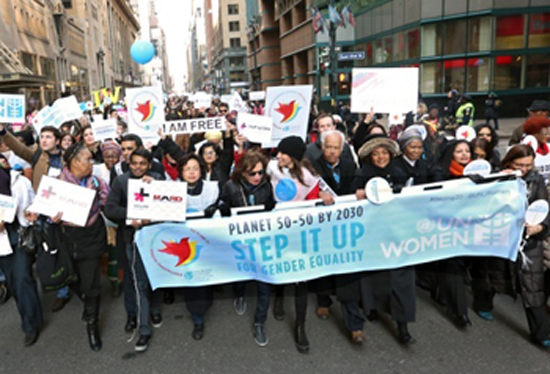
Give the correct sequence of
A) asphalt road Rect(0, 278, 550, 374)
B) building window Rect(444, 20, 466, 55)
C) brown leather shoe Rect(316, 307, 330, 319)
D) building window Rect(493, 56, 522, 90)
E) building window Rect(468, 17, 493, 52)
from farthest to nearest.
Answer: building window Rect(444, 20, 466, 55) < building window Rect(468, 17, 493, 52) < building window Rect(493, 56, 522, 90) < brown leather shoe Rect(316, 307, 330, 319) < asphalt road Rect(0, 278, 550, 374)

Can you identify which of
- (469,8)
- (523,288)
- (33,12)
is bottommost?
(523,288)

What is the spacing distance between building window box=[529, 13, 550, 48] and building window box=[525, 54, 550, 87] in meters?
0.63

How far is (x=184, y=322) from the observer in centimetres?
464

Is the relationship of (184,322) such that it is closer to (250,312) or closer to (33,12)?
(250,312)

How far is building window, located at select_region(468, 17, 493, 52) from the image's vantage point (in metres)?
22.9

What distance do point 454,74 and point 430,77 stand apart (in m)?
1.43

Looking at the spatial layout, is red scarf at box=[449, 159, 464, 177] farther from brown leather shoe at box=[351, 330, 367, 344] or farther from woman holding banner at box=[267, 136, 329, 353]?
brown leather shoe at box=[351, 330, 367, 344]

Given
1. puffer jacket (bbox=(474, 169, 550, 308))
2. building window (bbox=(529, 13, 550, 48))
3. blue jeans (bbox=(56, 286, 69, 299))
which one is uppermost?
building window (bbox=(529, 13, 550, 48))

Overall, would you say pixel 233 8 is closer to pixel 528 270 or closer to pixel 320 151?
pixel 320 151

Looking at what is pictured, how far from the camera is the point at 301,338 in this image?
4.06 metres

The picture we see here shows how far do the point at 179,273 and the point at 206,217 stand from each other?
0.59m

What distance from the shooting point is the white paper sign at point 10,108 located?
7234 mm

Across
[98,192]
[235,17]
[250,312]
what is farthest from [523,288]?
[235,17]

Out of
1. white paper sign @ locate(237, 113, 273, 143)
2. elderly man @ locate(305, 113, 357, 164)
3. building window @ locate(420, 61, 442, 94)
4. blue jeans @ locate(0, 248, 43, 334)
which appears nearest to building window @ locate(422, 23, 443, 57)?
building window @ locate(420, 61, 442, 94)
